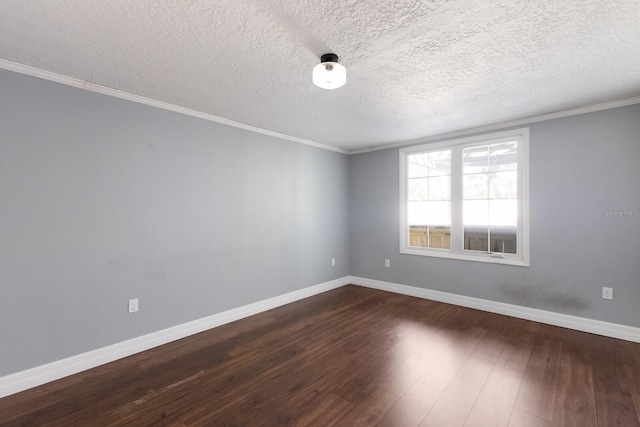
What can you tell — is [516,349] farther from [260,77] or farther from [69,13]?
[69,13]

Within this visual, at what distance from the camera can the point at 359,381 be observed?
7.14 feet

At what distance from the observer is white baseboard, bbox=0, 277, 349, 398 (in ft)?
6.88

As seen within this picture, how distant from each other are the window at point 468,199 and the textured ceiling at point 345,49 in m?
0.77

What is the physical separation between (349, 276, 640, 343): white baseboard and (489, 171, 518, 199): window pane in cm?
143

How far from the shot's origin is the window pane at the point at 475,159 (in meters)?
3.84

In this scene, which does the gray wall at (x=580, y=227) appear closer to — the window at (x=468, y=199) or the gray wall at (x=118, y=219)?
the window at (x=468, y=199)

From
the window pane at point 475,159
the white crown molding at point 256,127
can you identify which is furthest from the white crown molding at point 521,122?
the window pane at point 475,159

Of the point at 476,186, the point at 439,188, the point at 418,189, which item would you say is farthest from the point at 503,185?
the point at 418,189

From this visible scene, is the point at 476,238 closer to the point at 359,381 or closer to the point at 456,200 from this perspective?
the point at 456,200

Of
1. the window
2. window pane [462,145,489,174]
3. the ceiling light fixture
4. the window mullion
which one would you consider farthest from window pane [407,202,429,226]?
the ceiling light fixture

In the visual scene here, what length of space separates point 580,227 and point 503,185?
36.2 inches

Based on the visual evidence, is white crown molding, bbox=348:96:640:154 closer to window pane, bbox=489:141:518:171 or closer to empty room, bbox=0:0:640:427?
empty room, bbox=0:0:640:427

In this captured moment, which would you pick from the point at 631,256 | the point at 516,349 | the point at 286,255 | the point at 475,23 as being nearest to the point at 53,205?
the point at 286,255

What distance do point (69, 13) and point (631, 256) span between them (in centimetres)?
513
